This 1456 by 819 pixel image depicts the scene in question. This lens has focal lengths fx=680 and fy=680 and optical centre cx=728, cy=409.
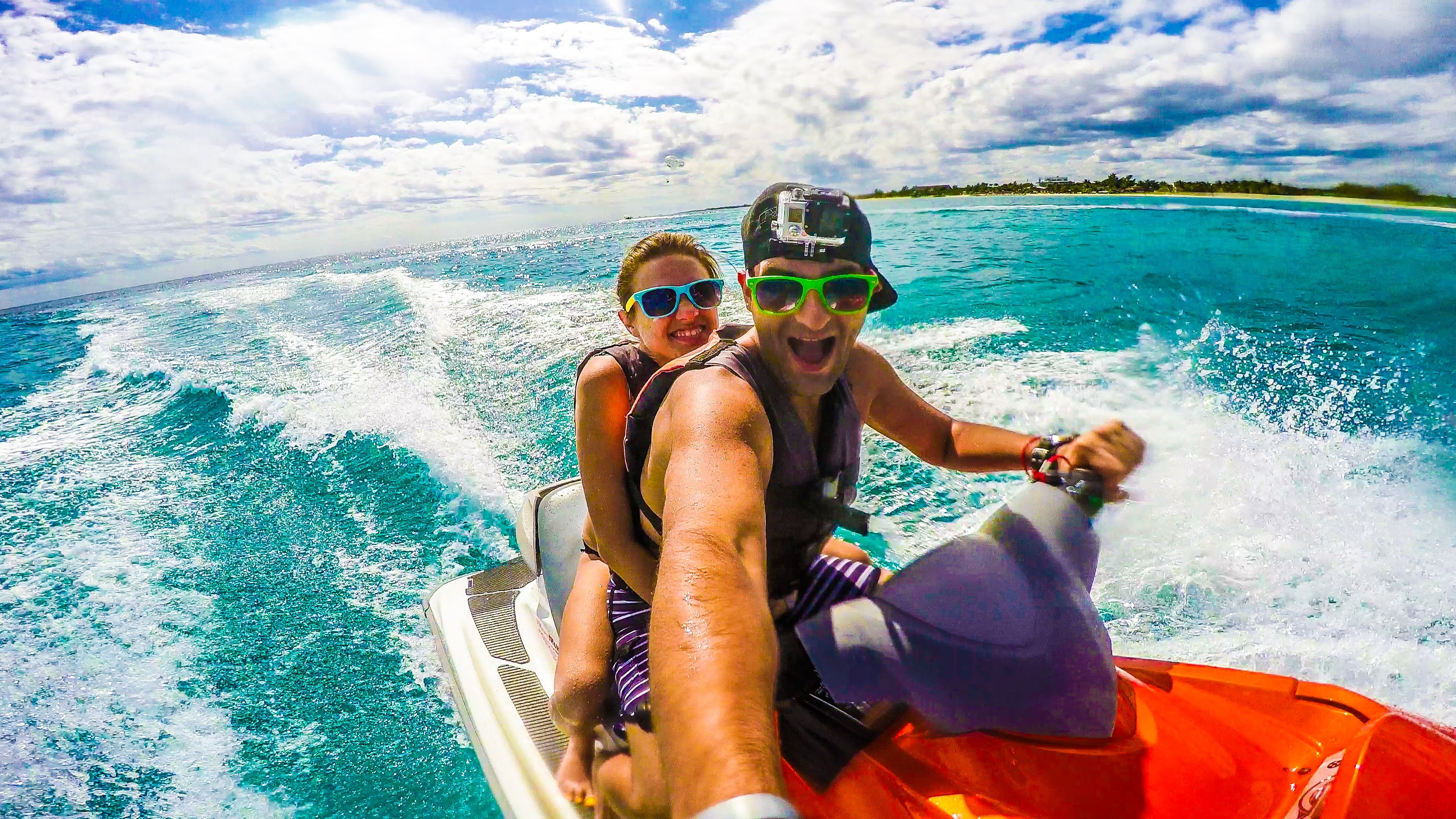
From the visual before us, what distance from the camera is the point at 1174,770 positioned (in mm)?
1337

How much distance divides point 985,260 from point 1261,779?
13.4 meters

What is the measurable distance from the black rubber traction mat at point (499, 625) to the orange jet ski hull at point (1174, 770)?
72.2 inches

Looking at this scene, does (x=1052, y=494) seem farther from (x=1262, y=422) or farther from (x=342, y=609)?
(x=1262, y=422)

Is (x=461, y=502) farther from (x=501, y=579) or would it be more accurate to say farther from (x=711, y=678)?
(x=711, y=678)

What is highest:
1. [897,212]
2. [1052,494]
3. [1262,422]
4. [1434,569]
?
[897,212]

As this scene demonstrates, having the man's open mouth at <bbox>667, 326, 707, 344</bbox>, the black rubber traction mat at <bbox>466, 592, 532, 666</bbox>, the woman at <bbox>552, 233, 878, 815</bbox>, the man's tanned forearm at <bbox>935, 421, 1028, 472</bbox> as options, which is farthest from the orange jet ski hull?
the black rubber traction mat at <bbox>466, 592, 532, 666</bbox>

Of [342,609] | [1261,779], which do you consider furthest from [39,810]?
[1261,779]

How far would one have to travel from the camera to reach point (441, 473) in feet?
17.9

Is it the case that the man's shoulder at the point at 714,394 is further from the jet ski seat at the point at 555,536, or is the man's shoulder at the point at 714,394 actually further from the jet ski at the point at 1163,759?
the jet ski seat at the point at 555,536

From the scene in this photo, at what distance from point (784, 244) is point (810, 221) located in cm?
9

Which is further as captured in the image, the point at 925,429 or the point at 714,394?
the point at 925,429

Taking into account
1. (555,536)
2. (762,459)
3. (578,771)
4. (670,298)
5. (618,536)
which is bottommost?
(578,771)

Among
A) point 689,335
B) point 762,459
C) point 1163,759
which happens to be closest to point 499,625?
point 689,335

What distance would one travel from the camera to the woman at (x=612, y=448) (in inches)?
83.1
